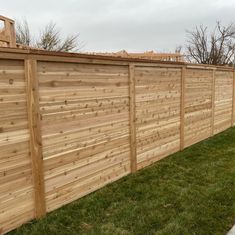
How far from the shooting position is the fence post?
11.0 ft

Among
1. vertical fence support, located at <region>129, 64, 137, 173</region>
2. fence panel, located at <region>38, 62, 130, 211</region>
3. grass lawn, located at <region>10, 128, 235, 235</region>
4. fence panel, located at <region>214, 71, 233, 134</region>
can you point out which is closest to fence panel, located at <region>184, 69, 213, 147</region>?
fence panel, located at <region>214, 71, 233, 134</region>

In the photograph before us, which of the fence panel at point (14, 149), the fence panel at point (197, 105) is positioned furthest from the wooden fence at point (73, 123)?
the fence panel at point (197, 105)

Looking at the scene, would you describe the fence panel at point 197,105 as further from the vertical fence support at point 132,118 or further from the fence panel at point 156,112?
the vertical fence support at point 132,118

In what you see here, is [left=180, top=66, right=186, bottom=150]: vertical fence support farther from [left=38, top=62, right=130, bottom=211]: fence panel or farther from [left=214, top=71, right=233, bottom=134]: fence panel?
[left=214, top=71, right=233, bottom=134]: fence panel

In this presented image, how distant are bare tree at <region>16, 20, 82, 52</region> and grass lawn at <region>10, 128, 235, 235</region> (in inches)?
568

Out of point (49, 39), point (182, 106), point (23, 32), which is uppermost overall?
point (23, 32)

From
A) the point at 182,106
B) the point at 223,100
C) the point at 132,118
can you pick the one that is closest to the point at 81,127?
the point at 132,118

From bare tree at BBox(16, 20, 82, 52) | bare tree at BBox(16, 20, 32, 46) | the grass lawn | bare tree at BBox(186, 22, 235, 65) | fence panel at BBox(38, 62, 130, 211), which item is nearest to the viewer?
the grass lawn

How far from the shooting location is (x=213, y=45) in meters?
27.1

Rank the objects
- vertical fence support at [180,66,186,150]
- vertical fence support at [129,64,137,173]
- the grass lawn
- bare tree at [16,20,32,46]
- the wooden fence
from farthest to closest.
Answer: bare tree at [16,20,32,46], vertical fence support at [180,66,186,150], vertical fence support at [129,64,137,173], the grass lawn, the wooden fence

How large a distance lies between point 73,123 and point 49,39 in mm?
15636

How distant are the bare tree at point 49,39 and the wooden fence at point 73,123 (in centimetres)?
1325

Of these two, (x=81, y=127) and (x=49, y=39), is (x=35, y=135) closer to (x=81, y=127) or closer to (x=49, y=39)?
(x=81, y=127)

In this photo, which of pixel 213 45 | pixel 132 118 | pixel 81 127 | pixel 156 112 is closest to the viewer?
pixel 81 127
